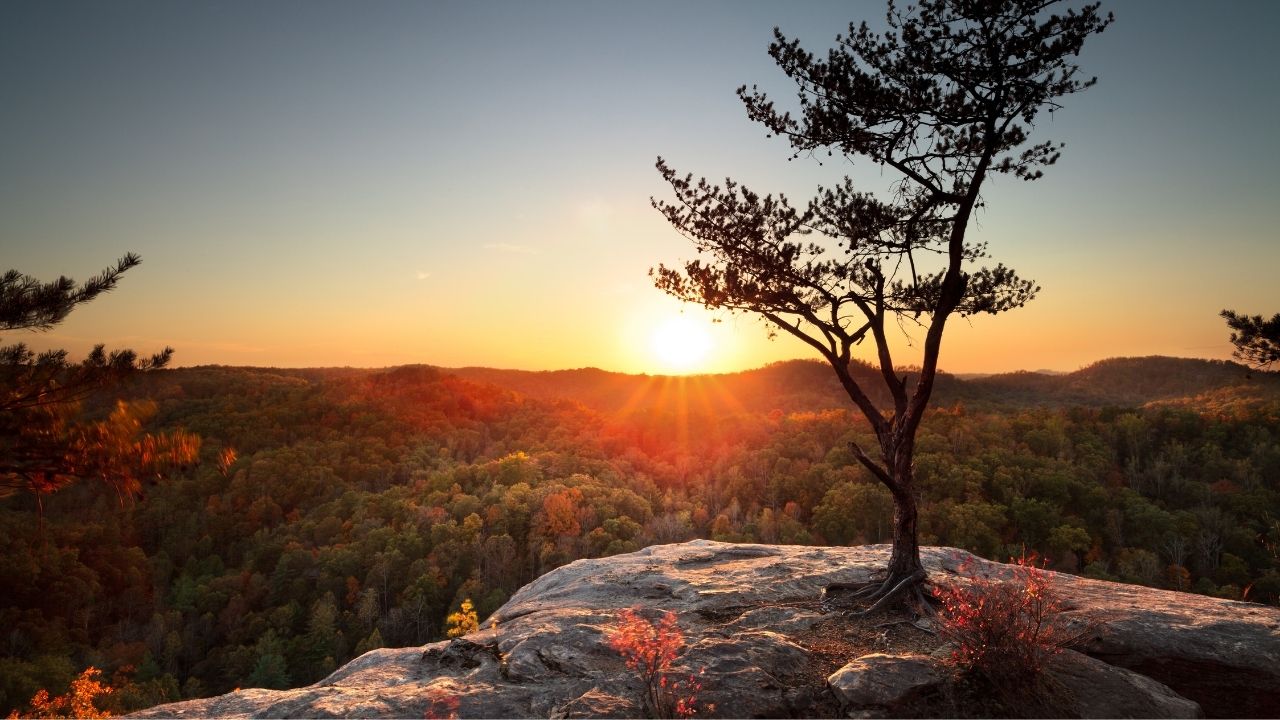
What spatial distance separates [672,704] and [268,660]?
236 ft

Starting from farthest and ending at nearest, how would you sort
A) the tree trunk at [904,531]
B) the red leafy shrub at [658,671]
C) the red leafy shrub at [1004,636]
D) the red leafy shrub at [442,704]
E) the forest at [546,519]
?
the forest at [546,519] → the tree trunk at [904,531] → the red leafy shrub at [442,704] → the red leafy shrub at [1004,636] → the red leafy shrub at [658,671]

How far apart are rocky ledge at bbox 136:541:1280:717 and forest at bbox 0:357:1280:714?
4499cm

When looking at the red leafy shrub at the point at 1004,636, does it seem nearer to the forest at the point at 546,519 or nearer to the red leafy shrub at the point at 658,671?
the red leafy shrub at the point at 658,671

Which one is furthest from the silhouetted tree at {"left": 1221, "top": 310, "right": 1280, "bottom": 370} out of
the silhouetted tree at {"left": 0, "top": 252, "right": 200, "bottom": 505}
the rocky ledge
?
the silhouetted tree at {"left": 0, "top": 252, "right": 200, "bottom": 505}

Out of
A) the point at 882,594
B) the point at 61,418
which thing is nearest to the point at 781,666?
the point at 882,594

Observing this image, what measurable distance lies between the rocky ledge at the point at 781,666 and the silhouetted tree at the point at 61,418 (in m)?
3.50

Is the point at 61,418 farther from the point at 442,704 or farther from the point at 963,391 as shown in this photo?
the point at 963,391

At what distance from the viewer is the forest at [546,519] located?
207 ft

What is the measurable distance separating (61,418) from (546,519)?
7397 centimetres

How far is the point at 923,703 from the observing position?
5898mm

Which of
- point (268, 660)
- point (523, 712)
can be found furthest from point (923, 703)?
point (268, 660)

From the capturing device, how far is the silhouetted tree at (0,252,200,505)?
7789mm

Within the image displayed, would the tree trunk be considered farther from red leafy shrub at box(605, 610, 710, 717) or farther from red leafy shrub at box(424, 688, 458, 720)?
red leafy shrub at box(424, 688, 458, 720)

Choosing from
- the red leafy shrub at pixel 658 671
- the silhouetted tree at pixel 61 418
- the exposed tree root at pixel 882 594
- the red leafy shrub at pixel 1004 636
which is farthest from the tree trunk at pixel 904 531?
the silhouetted tree at pixel 61 418
